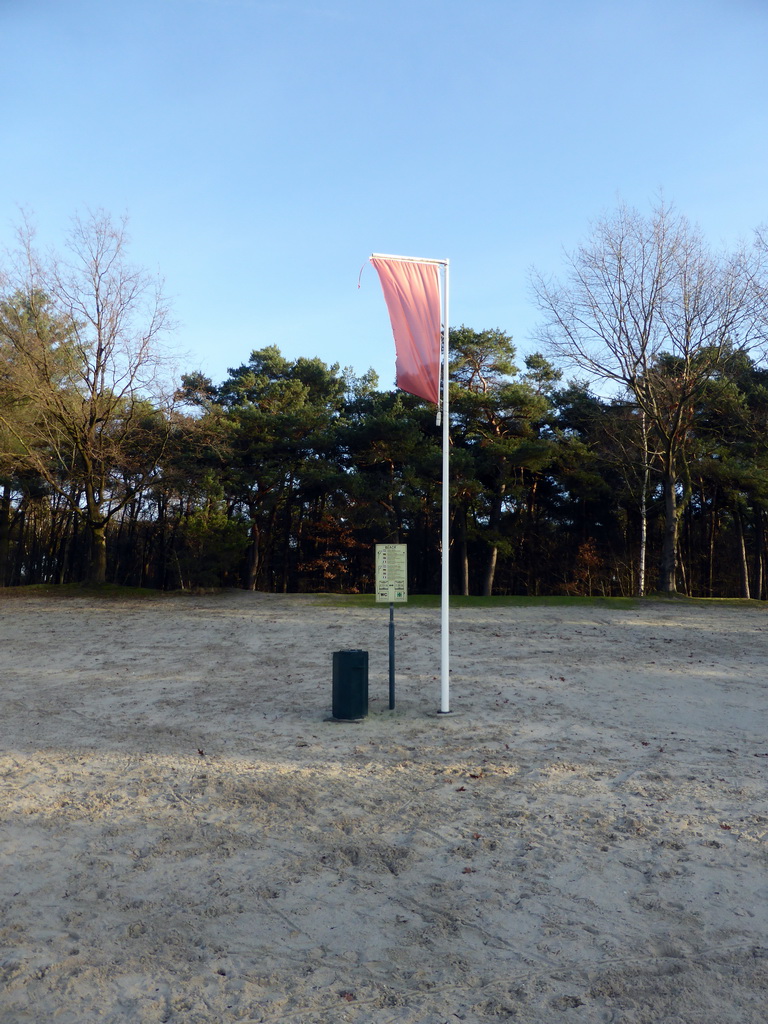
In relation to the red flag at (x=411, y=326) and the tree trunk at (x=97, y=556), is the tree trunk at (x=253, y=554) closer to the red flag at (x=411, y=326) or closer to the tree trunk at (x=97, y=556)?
the tree trunk at (x=97, y=556)

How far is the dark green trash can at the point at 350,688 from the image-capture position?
373 inches

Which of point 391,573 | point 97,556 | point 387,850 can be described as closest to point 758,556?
point 97,556

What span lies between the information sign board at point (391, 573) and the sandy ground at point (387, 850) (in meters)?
1.53

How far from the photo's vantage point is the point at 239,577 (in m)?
38.9

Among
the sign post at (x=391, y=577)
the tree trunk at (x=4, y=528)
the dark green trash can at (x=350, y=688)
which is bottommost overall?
the dark green trash can at (x=350, y=688)

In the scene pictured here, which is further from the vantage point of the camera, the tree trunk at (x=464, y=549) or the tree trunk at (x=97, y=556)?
the tree trunk at (x=464, y=549)

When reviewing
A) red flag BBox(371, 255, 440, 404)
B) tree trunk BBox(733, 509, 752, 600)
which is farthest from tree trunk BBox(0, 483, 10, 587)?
tree trunk BBox(733, 509, 752, 600)

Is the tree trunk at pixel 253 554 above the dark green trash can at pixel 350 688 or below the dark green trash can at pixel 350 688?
above

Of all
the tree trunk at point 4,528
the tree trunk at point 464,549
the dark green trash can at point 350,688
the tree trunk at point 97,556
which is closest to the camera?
the dark green trash can at point 350,688

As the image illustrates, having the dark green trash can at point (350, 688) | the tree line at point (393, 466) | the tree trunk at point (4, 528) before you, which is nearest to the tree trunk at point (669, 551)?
the tree line at point (393, 466)

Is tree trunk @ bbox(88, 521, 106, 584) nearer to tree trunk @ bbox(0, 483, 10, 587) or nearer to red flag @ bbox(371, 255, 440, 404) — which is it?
tree trunk @ bbox(0, 483, 10, 587)

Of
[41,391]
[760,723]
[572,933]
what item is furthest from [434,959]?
[41,391]

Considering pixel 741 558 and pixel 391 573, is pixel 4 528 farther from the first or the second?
pixel 741 558

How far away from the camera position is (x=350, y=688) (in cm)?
948
